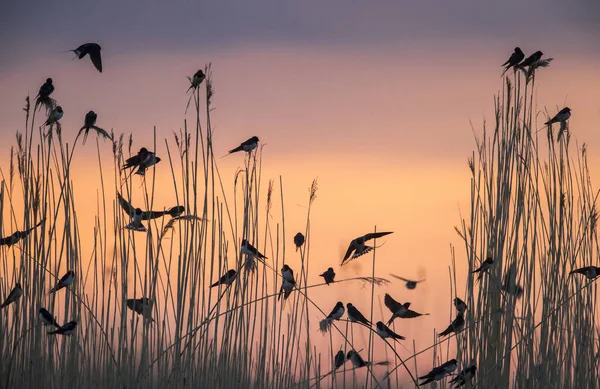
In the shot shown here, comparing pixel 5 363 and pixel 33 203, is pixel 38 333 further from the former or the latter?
pixel 33 203

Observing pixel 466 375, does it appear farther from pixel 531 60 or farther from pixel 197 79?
pixel 197 79

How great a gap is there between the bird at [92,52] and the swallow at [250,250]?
1.42 m

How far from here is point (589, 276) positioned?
473cm

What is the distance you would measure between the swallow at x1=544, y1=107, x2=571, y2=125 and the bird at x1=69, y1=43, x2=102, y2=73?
275 cm

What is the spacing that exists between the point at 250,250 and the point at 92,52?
158 centimetres

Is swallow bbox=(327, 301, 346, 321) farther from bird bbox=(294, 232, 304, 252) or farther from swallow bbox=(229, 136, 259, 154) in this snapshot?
swallow bbox=(229, 136, 259, 154)

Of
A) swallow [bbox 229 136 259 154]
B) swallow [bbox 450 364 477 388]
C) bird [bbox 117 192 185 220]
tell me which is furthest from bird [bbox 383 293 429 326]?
bird [bbox 117 192 185 220]

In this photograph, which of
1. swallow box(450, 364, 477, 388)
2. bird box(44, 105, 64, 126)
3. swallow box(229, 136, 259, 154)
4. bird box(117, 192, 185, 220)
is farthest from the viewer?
A: swallow box(229, 136, 259, 154)

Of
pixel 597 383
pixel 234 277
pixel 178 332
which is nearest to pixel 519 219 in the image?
pixel 597 383

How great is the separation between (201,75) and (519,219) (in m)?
2.09

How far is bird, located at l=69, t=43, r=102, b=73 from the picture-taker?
4.71m

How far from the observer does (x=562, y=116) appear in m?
4.69

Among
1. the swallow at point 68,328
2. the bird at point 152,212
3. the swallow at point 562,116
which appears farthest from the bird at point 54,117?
the swallow at point 562,116

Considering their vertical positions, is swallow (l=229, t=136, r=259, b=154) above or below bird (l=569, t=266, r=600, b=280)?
above
